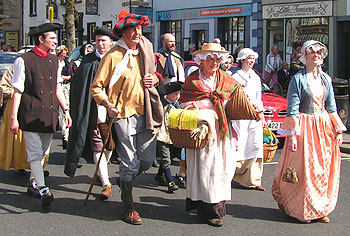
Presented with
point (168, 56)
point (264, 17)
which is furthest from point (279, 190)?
point (264, 17)

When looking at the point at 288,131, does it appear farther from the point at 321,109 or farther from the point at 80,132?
the point at 80,132

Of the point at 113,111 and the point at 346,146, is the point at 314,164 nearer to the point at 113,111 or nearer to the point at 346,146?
the point at 113,111

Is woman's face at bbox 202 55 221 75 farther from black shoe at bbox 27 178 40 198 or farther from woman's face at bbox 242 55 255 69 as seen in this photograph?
black shoe at bbox 27 178 40 198

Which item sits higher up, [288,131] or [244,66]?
[244,66]

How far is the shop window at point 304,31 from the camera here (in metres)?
20.6

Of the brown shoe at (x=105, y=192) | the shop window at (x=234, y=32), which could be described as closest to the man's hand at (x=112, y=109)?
the brown shoe at (x=105, y=192)

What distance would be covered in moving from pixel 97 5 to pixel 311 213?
94.1 feet

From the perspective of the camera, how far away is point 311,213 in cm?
609

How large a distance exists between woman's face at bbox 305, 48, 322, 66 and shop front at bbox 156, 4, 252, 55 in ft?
58.8

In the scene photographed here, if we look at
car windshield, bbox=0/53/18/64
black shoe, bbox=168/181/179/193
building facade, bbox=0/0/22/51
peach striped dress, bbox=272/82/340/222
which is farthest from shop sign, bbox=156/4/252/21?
building facade, bbox=0/0/22/51

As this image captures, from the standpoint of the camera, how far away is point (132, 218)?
6.14 metres

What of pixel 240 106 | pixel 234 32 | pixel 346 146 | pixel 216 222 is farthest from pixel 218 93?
pixel 234 32

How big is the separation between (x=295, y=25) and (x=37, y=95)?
16205 mm

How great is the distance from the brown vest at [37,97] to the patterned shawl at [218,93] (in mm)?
1726
